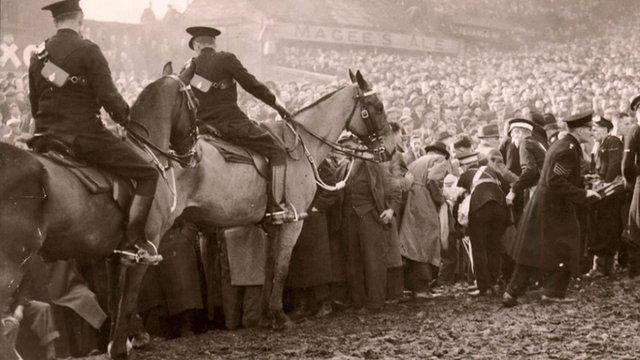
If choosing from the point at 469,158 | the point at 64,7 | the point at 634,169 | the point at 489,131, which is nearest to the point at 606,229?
the point at 634,169

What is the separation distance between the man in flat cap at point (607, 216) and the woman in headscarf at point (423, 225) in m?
2.31

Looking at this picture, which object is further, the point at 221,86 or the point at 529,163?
the point at 529,163

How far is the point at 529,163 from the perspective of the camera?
10578 millimetres

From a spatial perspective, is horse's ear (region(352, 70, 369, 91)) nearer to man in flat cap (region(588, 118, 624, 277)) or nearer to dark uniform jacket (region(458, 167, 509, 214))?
dark uniform jacket (region(458, 167, 509, 214))

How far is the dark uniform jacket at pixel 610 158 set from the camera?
12.2m

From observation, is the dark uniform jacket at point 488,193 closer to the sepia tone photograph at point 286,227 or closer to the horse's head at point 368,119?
the sepia tone photograph at point 286,227

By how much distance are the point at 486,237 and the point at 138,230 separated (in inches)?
201

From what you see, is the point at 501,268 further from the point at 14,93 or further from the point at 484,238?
the point at 14,93

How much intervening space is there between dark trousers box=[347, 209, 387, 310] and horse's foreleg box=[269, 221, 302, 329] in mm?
1062

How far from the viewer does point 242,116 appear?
28.7 ft

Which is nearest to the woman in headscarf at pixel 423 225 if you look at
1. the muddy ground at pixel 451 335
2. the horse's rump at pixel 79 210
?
the muddy ground at pixel 451 335

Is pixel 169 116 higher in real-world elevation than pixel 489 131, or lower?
higher

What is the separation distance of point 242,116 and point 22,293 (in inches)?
109

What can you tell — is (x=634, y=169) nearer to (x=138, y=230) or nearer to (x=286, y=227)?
(x=286, y=227)
